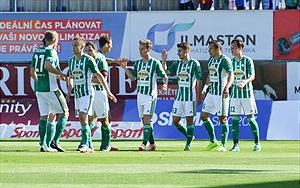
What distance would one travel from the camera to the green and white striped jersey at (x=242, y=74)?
67.1ft

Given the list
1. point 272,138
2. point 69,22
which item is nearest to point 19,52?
point 69,22

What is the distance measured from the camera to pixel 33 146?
2161 centimetres

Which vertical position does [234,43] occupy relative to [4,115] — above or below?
above

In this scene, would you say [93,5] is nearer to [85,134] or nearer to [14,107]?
[14,107]

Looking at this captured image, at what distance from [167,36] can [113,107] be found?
355 cm

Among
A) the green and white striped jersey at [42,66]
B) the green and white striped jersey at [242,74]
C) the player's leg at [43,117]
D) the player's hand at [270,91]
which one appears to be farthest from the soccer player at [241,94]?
the player's hand at [270,91]

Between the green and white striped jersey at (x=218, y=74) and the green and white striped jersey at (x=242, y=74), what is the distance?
0.92 feet

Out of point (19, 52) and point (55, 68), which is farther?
point (19, 52)

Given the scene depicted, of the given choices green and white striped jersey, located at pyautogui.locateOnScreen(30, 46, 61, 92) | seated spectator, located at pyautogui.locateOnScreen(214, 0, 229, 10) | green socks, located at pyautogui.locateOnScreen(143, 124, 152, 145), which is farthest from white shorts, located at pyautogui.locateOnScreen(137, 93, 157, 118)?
seated spectator, located at pyautogui.locateOnScreen(214, 0, 229, 10)

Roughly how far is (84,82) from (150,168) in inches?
173

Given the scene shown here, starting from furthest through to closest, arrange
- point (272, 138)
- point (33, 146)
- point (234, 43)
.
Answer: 1. point (272, 138)
2. point (33, 146)
3. point (234, 43)

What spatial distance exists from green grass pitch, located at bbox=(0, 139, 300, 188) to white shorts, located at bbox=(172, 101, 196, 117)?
0.82m

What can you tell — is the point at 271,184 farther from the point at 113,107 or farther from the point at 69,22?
the point at 69,22

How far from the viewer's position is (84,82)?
18.7m
